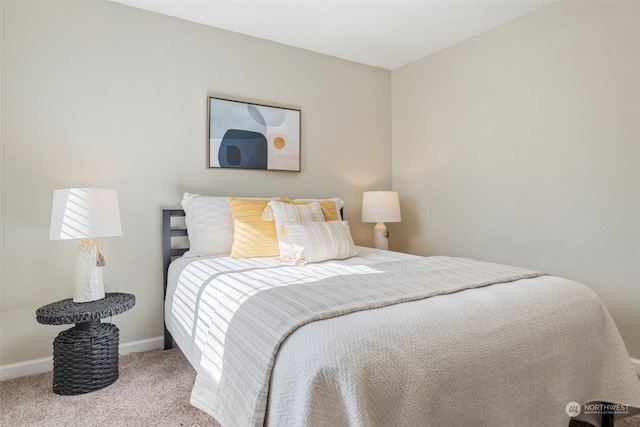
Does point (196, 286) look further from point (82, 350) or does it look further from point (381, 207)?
point (381, 207)

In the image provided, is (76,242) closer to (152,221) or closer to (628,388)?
(152,221)

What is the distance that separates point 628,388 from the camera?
150 centimetres

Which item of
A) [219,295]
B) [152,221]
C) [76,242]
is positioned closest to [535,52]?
[219,295]

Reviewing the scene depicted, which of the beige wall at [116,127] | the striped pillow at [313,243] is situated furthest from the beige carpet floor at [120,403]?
the striped pillow at [313,243]

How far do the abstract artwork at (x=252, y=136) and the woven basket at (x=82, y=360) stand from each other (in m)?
1.42

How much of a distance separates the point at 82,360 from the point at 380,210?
2459mm

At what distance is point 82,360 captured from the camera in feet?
6.59

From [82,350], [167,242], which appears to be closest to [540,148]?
[167,242]

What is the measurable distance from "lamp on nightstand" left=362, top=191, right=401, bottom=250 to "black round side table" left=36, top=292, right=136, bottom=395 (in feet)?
7.00

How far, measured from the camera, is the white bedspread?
972 mm

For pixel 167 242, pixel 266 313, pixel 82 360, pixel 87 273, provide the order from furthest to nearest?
pixel 167 242 < pixel 87 273 < pixel 82 360 < pixel 266 313

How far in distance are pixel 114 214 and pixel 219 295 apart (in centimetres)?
96

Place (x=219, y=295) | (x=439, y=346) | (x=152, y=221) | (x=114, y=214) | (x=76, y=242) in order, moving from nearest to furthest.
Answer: (x=439, y=346) < (x=219, y=295) < (x=114, y=214) < (x=76, y=242) < (x=152, y=221)

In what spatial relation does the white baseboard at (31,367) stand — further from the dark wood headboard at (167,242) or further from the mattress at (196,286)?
the mattress at (196,286)
